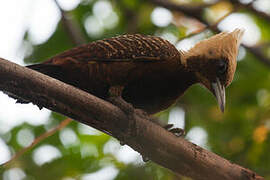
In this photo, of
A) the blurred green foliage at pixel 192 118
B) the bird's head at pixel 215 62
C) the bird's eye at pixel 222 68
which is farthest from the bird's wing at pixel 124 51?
the blurred green foliage at pixel 192 118

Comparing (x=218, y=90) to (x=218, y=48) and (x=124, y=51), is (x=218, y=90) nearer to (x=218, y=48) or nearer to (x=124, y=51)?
(x=218, y=48)

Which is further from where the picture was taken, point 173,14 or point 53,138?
point 173,14

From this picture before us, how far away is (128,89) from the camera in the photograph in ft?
13.6

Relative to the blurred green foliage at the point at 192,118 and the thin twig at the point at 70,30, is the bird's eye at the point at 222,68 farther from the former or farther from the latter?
the thin twig at the point at 70,30

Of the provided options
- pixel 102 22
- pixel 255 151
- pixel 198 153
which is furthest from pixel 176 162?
pixel 102 22

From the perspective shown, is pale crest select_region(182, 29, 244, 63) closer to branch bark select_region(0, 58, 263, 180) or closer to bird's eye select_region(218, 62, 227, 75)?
bird's eye select_region(218, 62, 227, 75)

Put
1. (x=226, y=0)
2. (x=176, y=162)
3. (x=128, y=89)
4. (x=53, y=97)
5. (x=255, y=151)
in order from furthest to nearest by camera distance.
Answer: (x=226, y=0)
(x=255, y=151)
(x=128, y=89)
(x=176, y=162)
(x=53, y=97)

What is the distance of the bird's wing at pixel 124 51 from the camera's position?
4.00 metres

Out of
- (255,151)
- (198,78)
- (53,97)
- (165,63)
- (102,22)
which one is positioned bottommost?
(255,151)

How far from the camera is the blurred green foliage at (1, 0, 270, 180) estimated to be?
15.2 ft

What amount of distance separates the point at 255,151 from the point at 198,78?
128 centimetres

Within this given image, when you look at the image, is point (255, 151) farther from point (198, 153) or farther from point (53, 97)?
point (53, 97)

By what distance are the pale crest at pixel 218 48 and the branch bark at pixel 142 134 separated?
130 centimetres

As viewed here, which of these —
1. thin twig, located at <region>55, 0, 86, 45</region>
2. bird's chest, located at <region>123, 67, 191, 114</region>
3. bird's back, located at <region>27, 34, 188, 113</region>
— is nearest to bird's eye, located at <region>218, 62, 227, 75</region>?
bird's chest, located at <region>123, 67, 191, 114</region>
